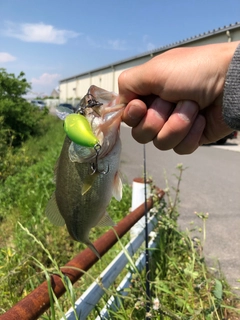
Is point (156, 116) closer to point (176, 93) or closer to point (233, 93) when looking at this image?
point (176, 93)

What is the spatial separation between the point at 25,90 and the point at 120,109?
1403 cm

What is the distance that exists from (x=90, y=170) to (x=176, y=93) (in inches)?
19.3

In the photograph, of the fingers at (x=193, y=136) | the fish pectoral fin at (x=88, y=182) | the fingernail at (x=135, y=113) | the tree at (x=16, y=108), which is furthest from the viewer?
the tree at (x=16, y=108)

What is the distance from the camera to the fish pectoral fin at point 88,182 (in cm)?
141

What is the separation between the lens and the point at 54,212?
167cm

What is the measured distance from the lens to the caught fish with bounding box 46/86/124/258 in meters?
1.42

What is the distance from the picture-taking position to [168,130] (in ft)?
5.25

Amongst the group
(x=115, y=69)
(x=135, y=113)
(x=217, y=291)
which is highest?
(x=115, y=69)

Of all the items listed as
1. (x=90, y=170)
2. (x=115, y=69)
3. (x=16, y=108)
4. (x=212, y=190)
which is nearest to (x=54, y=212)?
(x=90, y=170)

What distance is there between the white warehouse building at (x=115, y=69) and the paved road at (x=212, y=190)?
3001 millimetres

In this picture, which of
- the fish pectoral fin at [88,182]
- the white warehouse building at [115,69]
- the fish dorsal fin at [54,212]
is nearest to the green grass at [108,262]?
the fish dorsal fin at [54,212]

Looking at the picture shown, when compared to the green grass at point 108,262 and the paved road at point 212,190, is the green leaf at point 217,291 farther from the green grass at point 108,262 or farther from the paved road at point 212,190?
the paved road at point 212,190

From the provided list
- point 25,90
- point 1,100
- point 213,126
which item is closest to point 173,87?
point 213,126

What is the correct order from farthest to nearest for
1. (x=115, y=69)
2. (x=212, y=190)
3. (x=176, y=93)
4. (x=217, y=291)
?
(x=115, y=69), (x=212, y=190), (x=217, y=291), (x=176, y=93)
